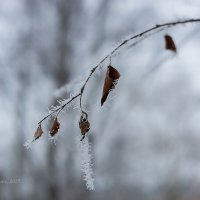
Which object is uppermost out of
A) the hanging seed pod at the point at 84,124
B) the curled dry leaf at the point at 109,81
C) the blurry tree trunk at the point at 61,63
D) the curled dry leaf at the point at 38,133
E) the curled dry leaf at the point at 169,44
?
the blurry tree trunk at the point at 61,63

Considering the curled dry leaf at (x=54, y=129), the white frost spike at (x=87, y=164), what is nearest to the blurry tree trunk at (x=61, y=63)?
the curled dry leaf at (x=54, y=129)

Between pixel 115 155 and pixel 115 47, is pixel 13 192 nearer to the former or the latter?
pixel 115 155

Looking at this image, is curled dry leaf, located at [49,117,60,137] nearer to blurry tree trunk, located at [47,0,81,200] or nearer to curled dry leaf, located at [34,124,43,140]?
curled dry leaf, located at [34,124,43,140]

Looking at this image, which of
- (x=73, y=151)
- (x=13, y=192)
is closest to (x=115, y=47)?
(x=73, y=151)

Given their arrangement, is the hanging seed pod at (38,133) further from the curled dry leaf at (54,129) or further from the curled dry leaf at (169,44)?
the curled dry leaf at (169,44)

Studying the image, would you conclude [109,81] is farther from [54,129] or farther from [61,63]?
[61,63]

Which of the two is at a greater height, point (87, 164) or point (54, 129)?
point (54, 129)

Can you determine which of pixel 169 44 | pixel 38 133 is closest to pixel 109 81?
pixel 38 133

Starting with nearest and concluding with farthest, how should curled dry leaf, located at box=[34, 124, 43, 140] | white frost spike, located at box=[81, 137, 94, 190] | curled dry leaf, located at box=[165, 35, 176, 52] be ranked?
white frost spike, located at box=[81, 137, 94, 190] → curled dry leaf, located at box=[34, 124, 43, 140] → curled dry leaf, located at box=[165, 35, 176, 52]

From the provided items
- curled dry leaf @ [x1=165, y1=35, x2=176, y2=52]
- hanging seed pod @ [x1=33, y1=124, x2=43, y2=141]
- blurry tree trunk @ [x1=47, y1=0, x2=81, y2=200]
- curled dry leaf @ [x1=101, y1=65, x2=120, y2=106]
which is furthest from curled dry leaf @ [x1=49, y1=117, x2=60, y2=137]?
blurry tree trunk @ [x1=47, y1=0, x2=81, y2=200]
